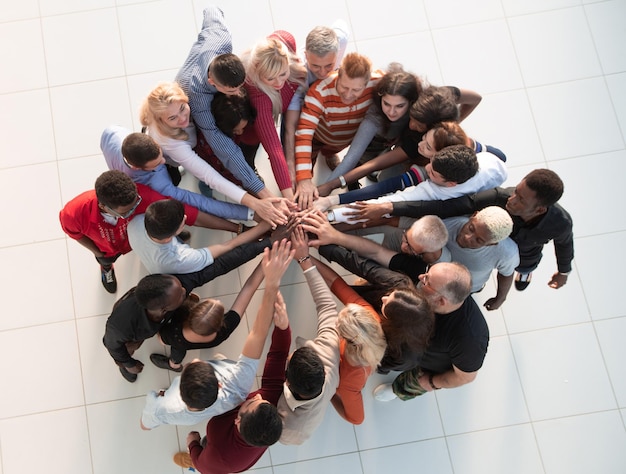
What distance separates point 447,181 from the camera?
2682mm

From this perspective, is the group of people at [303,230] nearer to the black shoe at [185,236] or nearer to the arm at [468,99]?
the arm at [468,99]

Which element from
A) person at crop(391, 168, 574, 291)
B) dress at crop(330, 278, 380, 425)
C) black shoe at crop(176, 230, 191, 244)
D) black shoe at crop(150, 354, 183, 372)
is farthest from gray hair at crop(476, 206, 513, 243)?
black shoe at crop(150, 354, 183, 372)

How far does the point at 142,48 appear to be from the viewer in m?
3.86

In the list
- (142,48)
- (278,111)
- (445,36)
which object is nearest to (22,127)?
(142,48)

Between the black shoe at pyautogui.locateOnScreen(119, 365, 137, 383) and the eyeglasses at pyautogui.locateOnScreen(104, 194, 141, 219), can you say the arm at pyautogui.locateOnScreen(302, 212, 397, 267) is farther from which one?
the black shoe at pyautogui.locateOnScreen(119, 365, 137, 383)

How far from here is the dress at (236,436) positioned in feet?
8.21

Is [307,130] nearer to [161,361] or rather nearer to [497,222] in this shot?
[497,222]

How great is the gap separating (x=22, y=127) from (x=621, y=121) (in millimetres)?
4528

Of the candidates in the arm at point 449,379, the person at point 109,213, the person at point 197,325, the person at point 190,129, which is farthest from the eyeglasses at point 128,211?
the arm at point 449,379

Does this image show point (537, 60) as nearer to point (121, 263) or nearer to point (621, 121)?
point (621, 121)

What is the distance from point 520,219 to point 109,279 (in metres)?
2.60

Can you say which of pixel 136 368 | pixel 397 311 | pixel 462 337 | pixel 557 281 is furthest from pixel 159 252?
pixel 557 281

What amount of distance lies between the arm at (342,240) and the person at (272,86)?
0.28 metres

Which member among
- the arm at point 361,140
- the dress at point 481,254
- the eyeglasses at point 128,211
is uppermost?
the arm at point 361,140
